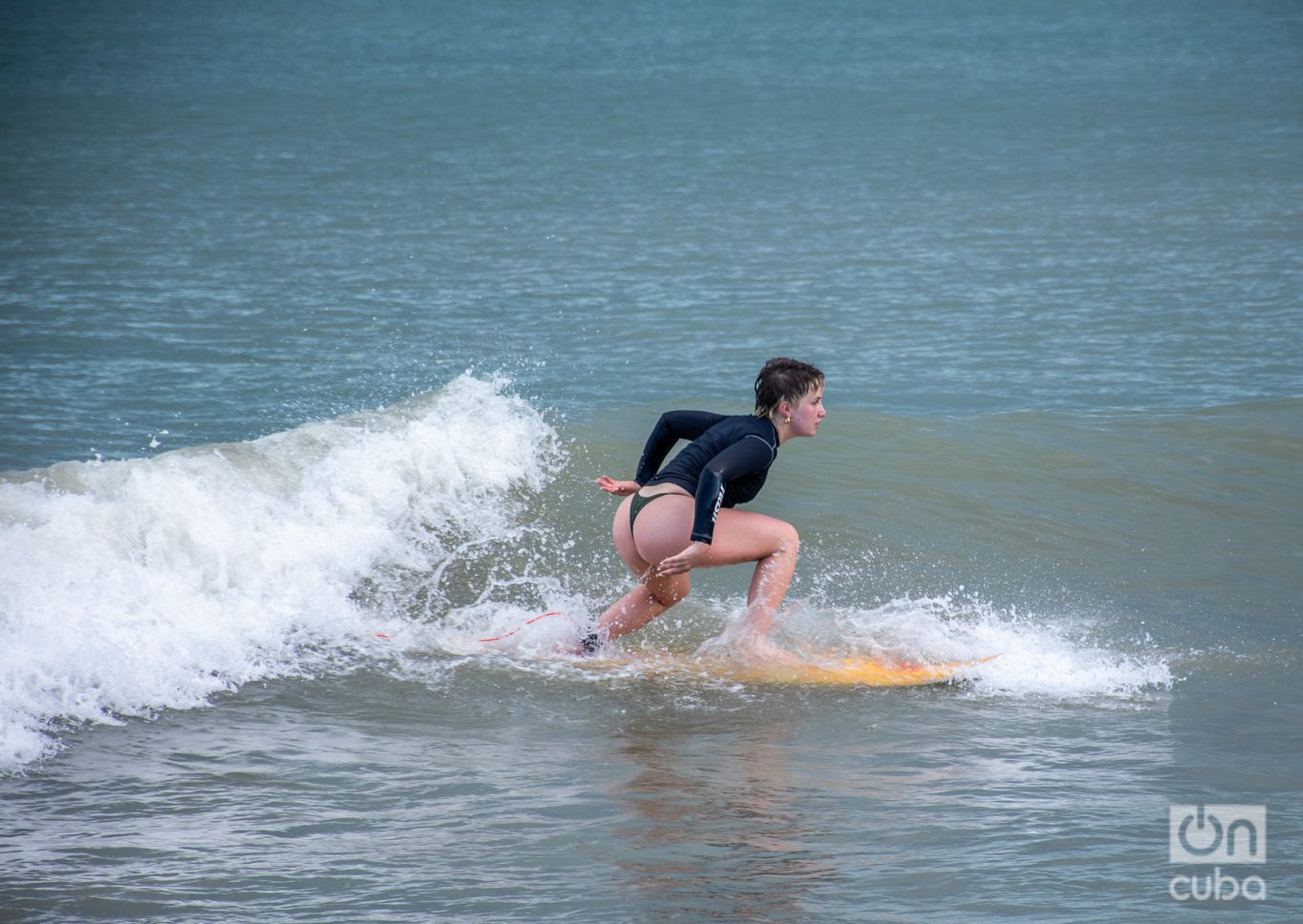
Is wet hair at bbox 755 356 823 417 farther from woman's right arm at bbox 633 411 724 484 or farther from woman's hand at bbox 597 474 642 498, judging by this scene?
woman's hand at bbox 597 474 642 498

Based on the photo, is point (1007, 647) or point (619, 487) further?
point (1007, 647)

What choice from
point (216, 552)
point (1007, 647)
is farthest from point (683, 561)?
point (216, 552)

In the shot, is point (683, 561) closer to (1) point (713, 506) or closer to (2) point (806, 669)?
(1) point (713, 506)

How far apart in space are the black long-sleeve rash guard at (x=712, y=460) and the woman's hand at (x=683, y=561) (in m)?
0.05

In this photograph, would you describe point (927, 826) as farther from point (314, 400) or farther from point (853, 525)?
point (314, 400)

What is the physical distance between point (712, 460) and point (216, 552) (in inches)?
Result: 121

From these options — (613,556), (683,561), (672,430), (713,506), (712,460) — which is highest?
(672,430)

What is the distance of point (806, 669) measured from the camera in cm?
711

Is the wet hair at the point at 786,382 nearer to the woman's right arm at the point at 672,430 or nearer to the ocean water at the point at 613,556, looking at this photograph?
the woman's right arm at the point at 672,430

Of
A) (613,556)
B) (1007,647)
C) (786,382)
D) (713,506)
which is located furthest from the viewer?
(613,556)

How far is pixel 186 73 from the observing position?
5972 cm

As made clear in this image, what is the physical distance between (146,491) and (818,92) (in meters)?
48.4

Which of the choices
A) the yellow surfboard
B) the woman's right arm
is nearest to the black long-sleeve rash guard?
the woman's right arm

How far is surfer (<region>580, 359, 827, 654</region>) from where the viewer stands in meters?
6.61
